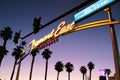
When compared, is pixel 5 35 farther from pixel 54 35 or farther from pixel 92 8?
pixel 92 8

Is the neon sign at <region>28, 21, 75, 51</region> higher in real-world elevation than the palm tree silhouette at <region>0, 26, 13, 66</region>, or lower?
lower

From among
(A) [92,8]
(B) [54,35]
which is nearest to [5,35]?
(B) [54,35]

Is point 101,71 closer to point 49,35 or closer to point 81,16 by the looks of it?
point 81,16

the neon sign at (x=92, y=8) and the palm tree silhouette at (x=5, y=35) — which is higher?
the palm tree silhouette at (x=5, y=35)

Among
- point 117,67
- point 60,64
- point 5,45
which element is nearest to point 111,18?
point 117,67

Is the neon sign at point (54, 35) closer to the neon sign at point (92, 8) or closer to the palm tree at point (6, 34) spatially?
the neon sign at point (92, 8)

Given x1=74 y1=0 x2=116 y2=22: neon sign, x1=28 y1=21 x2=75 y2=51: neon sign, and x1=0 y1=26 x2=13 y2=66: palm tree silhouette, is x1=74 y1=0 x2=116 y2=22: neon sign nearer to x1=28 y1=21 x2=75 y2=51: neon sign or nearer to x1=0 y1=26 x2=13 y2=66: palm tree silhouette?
x1=28 y1=21 x2=75 y2=51: neon sign

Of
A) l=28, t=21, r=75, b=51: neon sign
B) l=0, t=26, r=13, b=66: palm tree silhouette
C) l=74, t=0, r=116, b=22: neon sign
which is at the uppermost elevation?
l=0, t=26, r=13, b=66: palm tree silhouette

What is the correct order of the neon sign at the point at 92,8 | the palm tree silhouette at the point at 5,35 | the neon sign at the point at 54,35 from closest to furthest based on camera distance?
the neon sign at the point at 92,8 < the neon sign at the point at 54,35 < the palm tree silhouette at the point at 5,35

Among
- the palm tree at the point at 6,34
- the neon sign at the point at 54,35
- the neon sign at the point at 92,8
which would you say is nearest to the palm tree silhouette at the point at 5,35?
the palm tree at the point at 6,34

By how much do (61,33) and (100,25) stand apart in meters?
8.97

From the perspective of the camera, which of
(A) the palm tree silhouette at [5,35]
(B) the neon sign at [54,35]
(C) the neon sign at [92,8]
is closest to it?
(C) the neon sign at [92,8]

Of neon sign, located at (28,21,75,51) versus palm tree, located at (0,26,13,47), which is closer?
neon sign, located at (28,21,75,51)

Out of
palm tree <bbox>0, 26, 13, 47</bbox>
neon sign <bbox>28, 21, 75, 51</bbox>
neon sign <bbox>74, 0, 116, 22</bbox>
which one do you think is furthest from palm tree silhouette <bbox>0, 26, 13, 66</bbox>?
neon sign <bbox>74, 0, 116, 22</bbox>
